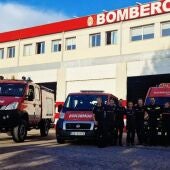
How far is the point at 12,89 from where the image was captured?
16.2 metres

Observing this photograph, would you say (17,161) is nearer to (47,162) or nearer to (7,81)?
(47,162)

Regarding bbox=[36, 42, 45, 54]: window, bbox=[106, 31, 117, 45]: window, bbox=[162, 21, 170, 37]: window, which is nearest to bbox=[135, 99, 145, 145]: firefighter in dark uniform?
bbox=[162, 21, 170, 37]: window

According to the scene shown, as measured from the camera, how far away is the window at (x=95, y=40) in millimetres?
35391

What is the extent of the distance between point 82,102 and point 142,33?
1799 cm

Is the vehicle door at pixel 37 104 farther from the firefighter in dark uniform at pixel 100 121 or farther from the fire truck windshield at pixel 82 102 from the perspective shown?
the firefighter in dark uniform at pixel 100 121

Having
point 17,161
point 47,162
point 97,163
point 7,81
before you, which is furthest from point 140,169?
point 7,81

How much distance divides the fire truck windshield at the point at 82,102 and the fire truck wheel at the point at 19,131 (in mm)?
1713

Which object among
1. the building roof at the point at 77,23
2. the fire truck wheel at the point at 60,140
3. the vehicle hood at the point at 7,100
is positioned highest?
the building roof at the point at 77,23

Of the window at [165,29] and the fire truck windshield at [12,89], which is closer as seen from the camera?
the fire truck windshield at [12,89]

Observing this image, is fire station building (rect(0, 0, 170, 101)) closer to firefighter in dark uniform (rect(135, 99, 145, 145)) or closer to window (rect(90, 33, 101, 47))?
window (rect(90, 33, 101, 47))

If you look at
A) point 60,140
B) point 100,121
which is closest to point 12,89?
point 60,140

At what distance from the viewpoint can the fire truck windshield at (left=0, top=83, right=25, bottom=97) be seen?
16078 mm

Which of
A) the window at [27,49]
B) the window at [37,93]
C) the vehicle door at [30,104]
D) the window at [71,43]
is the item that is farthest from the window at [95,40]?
the vehicle door at [30,104]

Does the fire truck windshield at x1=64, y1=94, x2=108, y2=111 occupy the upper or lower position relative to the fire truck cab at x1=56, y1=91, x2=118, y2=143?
upper
